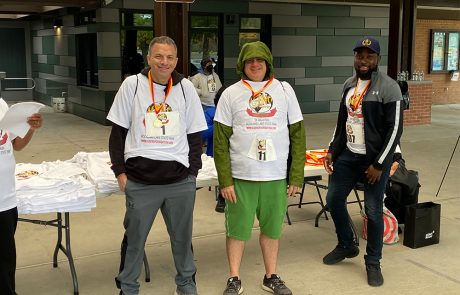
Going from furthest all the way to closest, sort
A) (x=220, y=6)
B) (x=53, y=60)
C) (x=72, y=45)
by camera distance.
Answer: (x=53, y=60), (x=72, y=45), (x=220, y=6)

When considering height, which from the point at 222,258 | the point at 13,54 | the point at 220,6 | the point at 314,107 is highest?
the point at 220,6

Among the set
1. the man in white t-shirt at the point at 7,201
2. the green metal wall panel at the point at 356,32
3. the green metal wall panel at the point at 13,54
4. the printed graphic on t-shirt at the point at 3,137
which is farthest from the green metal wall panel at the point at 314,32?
the printed graphic on t-shirt at the point at 3,137

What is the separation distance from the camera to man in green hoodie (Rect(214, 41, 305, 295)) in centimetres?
371

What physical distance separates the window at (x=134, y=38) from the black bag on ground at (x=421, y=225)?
376 inches

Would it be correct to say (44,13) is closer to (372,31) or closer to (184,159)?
(372,31)

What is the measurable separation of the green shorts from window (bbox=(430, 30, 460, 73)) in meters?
16.2

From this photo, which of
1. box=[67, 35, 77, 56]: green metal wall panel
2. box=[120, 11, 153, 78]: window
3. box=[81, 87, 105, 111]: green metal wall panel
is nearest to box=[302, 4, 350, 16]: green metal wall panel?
box=[120, 11, 153, 78]: window

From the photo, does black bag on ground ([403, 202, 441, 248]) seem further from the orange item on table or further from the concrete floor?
the orange item on table

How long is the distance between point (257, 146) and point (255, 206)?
429mm

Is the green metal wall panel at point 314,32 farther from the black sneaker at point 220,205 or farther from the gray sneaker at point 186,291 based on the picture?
the gray sneaker at point 186,291

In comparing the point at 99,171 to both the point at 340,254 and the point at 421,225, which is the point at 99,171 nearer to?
the point at 340,254

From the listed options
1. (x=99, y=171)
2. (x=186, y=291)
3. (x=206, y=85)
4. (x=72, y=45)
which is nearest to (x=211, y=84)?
(x=206, y=85)

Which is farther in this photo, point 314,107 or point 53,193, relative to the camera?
point 314,107

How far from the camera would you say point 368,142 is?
405 cm
